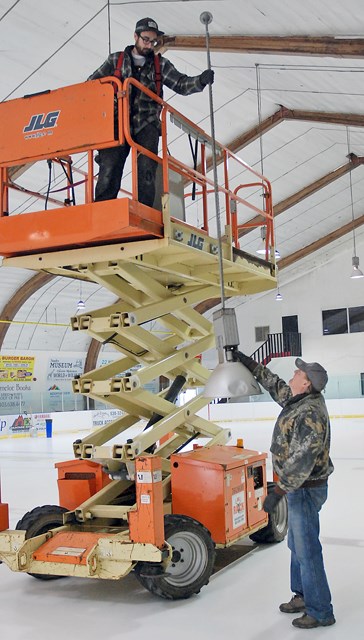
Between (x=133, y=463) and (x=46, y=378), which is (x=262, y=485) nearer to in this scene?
(x=133, y=463)

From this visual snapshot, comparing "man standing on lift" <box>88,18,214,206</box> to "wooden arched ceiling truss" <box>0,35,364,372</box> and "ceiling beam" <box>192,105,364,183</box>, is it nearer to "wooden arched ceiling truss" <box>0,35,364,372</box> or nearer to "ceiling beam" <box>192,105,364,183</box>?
"wooden arched ceiling truss" <box>0,35,364,372</box>

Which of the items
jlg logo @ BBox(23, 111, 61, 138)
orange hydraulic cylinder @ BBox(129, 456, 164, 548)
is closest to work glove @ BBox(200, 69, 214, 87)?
jlg logo @ BBox(23, 111, 61, 138)

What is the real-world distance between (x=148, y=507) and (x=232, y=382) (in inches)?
45.6

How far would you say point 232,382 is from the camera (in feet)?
15.2

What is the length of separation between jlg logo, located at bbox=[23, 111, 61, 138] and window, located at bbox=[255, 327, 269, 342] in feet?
104

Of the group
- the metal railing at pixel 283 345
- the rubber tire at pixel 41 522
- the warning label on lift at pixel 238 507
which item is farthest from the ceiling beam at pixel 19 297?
the warning label on lift at pixel 238 507

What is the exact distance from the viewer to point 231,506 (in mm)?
5859

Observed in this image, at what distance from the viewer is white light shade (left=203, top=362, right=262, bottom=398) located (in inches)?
180

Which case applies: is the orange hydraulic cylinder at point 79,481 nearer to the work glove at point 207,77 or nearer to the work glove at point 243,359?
the work glove at point 243,359

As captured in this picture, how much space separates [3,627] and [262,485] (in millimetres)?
2916

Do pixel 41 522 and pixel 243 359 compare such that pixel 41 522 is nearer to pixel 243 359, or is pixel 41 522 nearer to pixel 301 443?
pixel 243 359

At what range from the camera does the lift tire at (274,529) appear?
6.98 meters

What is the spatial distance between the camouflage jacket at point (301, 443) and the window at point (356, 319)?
29777 mm

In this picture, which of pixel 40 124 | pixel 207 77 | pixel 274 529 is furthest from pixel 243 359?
pixel 274 529
